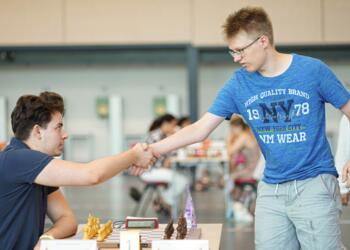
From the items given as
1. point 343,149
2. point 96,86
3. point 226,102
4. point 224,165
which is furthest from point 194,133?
point 96,86

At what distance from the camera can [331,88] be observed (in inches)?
100

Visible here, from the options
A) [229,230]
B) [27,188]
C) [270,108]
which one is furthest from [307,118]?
[229,230]

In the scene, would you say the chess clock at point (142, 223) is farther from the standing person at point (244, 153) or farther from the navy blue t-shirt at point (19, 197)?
the standing person at point (244, 153)

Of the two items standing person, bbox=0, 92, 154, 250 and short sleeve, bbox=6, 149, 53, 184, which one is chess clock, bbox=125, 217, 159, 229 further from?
short sleeve, bbox=6, 149, 53, 184

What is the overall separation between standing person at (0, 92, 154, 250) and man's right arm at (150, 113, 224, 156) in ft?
1.00

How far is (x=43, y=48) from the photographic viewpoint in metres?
13.4

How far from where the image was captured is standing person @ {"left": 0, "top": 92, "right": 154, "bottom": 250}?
231 cm

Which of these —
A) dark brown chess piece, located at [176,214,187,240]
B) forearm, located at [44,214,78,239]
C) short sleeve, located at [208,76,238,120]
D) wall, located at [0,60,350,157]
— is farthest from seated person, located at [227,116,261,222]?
wall, located at [0,60,350,157]

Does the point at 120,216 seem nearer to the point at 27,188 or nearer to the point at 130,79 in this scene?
the point at 27,188

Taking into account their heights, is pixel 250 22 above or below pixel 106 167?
above

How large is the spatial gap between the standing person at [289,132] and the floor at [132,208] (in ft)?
10.3

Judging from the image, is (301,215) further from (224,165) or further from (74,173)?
(224,165)

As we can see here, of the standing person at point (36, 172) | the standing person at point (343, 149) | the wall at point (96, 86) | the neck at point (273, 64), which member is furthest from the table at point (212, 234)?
the wall at point (96, 86)

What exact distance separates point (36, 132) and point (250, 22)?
100 cm
